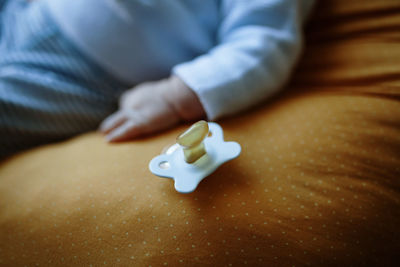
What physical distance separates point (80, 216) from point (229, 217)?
179mm

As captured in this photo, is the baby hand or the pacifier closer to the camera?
the pacifier

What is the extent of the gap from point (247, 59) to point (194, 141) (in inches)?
8.1

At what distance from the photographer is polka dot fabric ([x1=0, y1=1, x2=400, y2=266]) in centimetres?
29

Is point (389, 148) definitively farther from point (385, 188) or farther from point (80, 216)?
point (80, 216)

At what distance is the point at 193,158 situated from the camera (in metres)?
0.31

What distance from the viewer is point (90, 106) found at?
1.69 feet

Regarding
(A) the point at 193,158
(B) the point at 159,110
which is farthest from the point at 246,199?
(B) the point at 159,110

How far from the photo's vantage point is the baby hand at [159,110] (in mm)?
423

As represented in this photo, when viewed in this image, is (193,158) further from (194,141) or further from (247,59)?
(247,59)

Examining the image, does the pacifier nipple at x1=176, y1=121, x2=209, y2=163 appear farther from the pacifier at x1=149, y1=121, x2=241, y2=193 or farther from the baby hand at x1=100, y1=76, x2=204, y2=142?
the baby hand at x1=100, y1=76, x2=204, y2=142

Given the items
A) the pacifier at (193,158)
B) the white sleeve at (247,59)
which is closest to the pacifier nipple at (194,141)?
the pacifier at (193,158)

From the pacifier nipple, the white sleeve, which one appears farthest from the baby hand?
the pacifier nipple

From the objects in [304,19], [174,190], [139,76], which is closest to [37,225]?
[174,190]

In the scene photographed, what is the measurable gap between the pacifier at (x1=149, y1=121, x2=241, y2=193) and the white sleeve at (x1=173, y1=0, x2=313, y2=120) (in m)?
0.10
